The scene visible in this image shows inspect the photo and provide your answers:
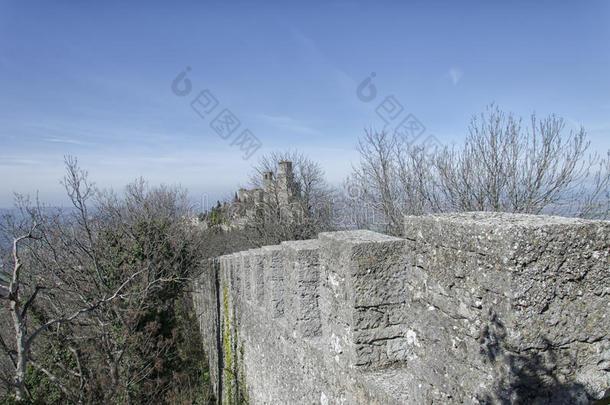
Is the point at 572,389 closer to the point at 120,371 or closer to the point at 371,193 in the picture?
the point at 120,371

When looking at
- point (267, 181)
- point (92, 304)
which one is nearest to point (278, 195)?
point (267, 181)

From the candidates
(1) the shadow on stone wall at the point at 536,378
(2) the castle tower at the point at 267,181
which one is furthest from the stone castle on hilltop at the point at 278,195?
(1) the shadow on stone wall at the point at 536,378

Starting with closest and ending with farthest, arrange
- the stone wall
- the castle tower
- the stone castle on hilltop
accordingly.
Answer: the stone wall → the stone castle on hilltop → the castle tower

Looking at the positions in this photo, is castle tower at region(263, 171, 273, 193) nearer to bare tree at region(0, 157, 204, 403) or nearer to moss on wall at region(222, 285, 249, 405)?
bare tree at region(0, 157, 204, 403)

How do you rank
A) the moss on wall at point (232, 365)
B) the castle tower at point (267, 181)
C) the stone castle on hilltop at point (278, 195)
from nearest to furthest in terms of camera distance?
1. the moss on wall at point (232, 365)
2. the stone castle on hilltop at point (278, 195)
3. the castle tower at point (267, 181)

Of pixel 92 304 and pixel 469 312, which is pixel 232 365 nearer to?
pixel 92 304

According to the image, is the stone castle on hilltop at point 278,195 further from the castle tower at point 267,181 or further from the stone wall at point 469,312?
the stone wall at point 469,312

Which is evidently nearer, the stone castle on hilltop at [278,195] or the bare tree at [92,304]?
the bare tree at [92,304]

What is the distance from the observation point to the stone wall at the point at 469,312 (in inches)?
48.4

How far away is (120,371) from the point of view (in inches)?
311

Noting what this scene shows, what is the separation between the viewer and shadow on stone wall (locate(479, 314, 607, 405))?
126 centimetres

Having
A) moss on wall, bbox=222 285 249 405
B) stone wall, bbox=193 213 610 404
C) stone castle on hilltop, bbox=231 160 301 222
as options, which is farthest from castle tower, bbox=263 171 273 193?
stone wall, bbox=193 213 610 404

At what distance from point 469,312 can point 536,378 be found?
0.28m

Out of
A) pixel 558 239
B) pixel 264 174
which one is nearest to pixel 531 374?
pixel 558 239
